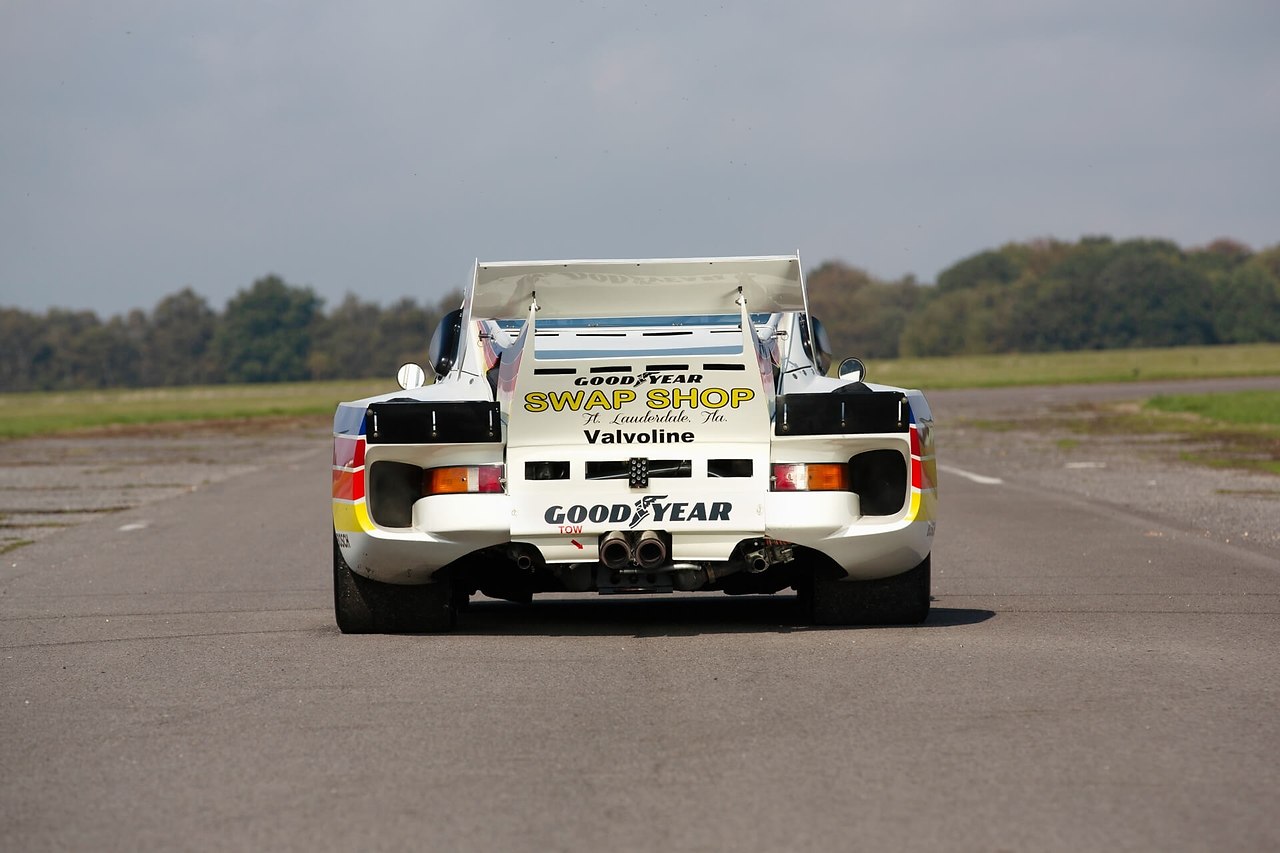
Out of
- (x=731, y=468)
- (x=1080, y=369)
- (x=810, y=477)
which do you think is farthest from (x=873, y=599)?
(x=1080, y=369)

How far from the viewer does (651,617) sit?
30.7 ft

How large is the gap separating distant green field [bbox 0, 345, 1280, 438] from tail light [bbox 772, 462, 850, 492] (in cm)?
4335

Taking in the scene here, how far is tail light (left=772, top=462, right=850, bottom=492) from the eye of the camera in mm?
7938

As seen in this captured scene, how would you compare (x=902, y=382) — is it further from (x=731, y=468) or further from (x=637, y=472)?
(x=637, y=472)

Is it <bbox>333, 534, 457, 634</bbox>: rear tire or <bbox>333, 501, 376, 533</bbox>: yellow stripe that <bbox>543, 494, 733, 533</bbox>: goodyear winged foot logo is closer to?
<bbox>333, 501, 376, 533</bbox>: yellow stripe

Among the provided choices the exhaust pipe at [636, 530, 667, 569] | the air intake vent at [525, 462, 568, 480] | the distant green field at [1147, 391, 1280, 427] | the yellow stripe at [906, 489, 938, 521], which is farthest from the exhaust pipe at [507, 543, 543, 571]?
the distant green field at [1147, 391, 1280, 427]

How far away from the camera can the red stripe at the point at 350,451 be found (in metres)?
7.99

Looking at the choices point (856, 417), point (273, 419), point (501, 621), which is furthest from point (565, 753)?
point (273, 419)

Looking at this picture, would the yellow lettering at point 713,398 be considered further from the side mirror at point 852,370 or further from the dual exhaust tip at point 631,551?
the side mirror at point 852,370

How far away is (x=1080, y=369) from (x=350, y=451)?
306ft

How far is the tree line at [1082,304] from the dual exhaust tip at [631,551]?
137 m

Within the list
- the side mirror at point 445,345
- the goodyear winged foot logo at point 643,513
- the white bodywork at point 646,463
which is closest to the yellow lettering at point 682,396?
the white bodywork at point 646,463

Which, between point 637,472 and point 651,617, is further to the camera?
point 651,617

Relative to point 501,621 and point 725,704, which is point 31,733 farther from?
point 501,621
